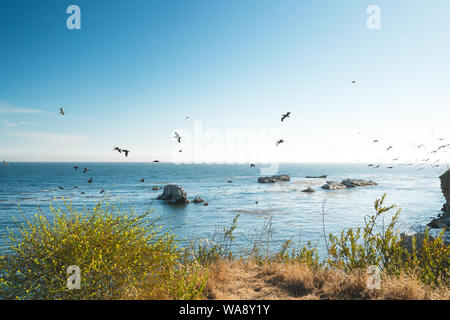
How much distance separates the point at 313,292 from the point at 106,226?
453 cm

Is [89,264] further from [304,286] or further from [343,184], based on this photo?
[343,184]

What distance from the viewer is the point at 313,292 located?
592 centimetres

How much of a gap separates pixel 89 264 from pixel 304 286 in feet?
14.7

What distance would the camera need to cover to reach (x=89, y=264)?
189 inches

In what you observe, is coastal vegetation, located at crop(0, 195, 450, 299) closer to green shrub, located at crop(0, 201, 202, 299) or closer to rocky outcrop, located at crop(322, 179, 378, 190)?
green shrub, located at crop(0, 201, 202, 299)

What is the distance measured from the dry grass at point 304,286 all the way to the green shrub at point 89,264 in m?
1.23

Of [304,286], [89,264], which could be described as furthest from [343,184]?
[89,264]

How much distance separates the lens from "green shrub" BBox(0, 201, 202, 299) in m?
4.64

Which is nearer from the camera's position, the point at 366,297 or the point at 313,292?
the point at 366,297

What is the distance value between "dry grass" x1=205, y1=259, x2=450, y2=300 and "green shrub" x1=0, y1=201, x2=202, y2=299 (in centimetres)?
123

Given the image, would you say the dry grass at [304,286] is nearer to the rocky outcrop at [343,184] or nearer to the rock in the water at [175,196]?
the rock in the water at [175,196]

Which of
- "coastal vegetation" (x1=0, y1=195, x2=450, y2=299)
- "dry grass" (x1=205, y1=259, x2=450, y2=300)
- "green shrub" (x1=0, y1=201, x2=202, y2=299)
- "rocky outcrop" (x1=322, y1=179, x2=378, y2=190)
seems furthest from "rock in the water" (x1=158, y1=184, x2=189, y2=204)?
"green shrub" (x1=0, y1=201, x2=202, y2=299)
